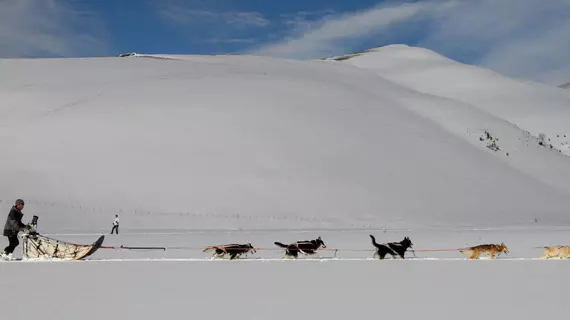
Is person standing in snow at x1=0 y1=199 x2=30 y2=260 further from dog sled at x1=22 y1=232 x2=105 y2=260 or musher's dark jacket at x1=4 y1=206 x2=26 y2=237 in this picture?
dog sled at x1=22 y1=232 x2=105 y2=260

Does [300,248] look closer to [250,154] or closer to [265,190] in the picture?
[265,190]

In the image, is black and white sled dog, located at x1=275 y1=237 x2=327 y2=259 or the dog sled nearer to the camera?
the dog sled

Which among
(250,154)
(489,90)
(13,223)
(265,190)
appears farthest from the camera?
(489,90)

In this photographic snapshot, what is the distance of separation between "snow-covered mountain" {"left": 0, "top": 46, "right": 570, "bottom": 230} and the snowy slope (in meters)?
21.3

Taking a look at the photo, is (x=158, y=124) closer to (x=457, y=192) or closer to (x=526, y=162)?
(x=457, y=192)

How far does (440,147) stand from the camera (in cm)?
4175

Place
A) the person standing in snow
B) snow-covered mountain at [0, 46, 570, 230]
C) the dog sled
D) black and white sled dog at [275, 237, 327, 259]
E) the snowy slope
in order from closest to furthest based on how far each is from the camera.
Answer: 1. the person standing in snow
2. the dog sled
3. black and white sled dog at [275, 237, 327, 259]
4. snow-covered mountain at [0, 46, 570, 230]
5. the snowy slope

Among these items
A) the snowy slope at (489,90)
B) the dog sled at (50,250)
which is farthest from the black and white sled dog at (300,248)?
the snowy slope at (489,90)

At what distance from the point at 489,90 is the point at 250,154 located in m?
56.9

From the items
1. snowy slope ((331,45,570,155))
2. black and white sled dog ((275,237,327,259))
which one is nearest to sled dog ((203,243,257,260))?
black and white sled dog ((275,237,327,259))

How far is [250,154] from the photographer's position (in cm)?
3597

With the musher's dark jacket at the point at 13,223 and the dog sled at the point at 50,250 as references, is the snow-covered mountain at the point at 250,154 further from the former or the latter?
the musher's dark jacket at the point at 13,223

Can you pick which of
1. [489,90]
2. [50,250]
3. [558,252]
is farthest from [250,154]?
[489,90]

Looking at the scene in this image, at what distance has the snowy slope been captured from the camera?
237ft
